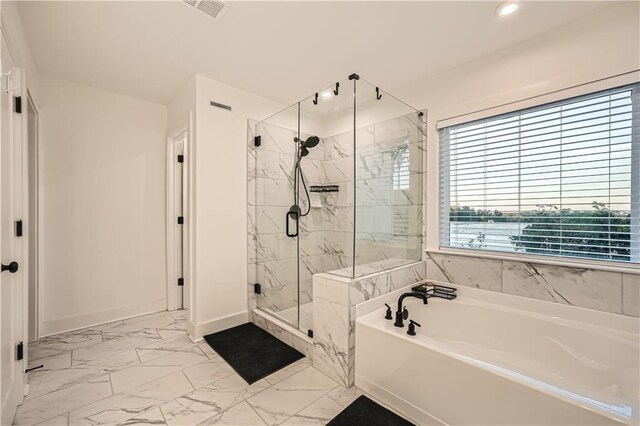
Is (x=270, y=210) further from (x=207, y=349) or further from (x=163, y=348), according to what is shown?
(x=163, y=348)

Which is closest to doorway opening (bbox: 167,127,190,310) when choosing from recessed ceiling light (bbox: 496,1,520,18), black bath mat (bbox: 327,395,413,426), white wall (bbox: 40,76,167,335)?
white wall (bbox: 40,76,167,335)

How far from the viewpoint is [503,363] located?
6.17 ft

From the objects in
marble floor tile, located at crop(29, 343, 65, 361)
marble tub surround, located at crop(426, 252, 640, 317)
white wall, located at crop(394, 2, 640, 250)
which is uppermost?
white wall, located at crop(394, 2, 640, 250)

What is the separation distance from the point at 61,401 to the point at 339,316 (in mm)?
1867

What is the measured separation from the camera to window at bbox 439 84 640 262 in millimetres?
1677

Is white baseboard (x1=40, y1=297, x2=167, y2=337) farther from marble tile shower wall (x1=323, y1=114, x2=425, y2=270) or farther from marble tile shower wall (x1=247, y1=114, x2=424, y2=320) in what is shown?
marble tile shower wall (x1=323, y1=114, x2=425, y2=270)

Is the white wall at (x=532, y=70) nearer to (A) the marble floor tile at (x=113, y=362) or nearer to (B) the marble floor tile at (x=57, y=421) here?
(A) the marble floor tile at (x=113, y=362)

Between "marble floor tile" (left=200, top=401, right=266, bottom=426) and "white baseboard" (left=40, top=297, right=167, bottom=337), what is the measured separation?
2.09 meters

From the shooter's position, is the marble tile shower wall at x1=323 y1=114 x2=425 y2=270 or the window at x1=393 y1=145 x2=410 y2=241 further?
the window at x1=393 y1=145 x2=410 y2=241

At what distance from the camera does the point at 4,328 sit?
1.36 m

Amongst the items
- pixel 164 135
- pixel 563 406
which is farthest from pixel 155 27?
pixel 563 406

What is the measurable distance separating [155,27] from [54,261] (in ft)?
7.95

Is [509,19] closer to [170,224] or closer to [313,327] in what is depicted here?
[313,327]

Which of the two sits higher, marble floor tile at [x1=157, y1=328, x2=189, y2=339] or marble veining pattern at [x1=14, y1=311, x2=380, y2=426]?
marble veining pattern at [x1=14, y1=311, x2=380, y2=426]
